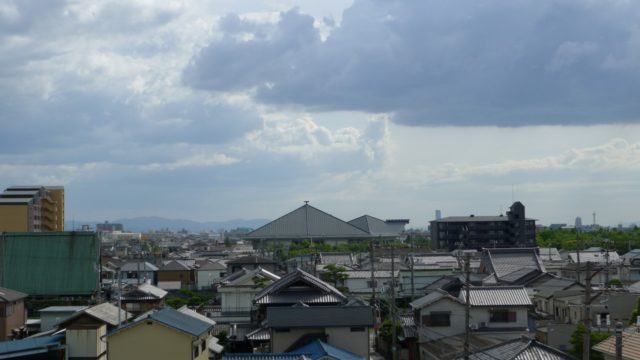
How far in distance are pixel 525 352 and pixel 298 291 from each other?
1431 cm

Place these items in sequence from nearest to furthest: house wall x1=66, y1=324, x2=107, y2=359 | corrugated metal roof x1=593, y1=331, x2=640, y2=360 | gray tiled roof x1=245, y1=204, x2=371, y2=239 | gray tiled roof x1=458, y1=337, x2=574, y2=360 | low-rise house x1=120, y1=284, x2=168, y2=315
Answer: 1. corrugated metal roof x1=593, y1=331, x2=640, y2=360
2. gray tiled roof x1=458, y1=337, x2=574, y2=360
3. house wall x1=66, y1=324, x2=107, y2=359
4. low-rise house x1=120, y1=284, x2=168, y2=315
5. gray tiled roof x1=245, y1=204, x2=371, y2=239

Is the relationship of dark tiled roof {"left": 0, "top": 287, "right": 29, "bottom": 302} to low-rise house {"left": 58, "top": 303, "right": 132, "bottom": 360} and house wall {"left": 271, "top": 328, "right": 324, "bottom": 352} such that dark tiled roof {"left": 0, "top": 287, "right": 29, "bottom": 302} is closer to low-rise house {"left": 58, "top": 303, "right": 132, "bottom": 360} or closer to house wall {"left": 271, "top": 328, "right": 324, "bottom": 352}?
low-rise house {"left": 58, "top": 303, "right": 132, "bottom": 360}

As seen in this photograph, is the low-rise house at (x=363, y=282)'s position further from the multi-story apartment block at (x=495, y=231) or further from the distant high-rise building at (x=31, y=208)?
the multi-story apartment block at (x=495, y=231)

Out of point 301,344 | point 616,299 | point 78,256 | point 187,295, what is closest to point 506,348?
point 301,344

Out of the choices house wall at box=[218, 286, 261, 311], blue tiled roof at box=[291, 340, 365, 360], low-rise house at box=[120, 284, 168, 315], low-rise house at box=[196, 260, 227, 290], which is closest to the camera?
blue tiled roof at box=[291, 340, 365, 360]

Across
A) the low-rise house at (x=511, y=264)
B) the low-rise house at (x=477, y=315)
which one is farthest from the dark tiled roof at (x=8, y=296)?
the low-rise house at (x=511, y=264)

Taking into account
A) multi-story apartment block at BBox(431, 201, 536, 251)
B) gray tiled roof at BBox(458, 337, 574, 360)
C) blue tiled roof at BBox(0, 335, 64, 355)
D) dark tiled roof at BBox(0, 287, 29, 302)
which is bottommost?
blue tiled roof at BBox(0, 335, 64, 355)

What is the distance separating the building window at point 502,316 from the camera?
3697 cm

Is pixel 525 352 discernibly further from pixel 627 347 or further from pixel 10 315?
pixel 10 315

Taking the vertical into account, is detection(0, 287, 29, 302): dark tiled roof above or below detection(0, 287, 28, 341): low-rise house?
above

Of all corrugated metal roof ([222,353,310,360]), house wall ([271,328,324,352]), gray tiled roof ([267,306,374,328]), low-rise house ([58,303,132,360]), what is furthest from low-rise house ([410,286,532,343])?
low-rise house ([58,303,132,360])

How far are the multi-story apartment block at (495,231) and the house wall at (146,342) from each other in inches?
3542

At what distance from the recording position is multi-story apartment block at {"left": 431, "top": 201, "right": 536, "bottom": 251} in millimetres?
114312

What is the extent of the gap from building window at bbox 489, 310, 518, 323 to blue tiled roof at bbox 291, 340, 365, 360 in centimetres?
951
